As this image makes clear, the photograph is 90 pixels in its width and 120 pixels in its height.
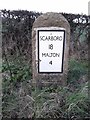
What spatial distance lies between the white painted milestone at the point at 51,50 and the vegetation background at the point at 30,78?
12.8 inches

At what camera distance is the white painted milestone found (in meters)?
5.56

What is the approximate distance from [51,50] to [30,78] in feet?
2.02

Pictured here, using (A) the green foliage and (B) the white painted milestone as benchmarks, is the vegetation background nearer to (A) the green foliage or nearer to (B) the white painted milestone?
(A) the green foliage

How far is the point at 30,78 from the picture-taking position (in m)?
5.78

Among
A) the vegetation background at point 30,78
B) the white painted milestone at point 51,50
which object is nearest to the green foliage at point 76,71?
the vegetation background at point 30,78

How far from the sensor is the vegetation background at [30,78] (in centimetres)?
461

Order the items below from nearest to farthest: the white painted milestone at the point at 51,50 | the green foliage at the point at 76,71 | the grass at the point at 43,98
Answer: the grass at the point at 43,98 → the white painted milestone at the point at 51,50 → the green foliage at the point at 76,71

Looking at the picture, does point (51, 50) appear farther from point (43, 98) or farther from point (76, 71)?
point (43, 98)

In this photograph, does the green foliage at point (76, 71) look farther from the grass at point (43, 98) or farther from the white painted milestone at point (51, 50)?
the white painted milestone at point (51, 50)

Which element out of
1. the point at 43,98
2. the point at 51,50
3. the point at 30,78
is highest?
the point at 51,50

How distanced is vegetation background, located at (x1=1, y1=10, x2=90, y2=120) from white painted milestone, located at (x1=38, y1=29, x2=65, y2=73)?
1.07 ft

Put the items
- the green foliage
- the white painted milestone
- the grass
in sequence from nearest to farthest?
the grass
the white painted milestone
the green foliage

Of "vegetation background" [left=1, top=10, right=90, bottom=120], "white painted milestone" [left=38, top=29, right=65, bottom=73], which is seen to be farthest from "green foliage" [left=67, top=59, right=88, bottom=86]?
"white painted milestone" [left=38, top=29, right=65, bottom=73]

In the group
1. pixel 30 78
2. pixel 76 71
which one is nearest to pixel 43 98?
pixel 30 78
